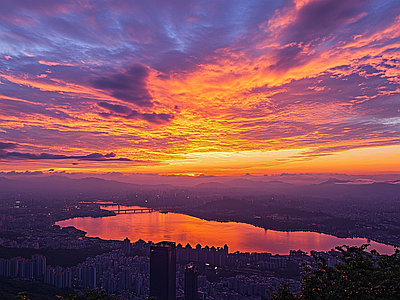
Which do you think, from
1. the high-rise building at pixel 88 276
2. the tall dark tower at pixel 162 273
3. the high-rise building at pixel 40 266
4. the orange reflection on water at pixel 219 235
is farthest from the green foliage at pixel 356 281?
the orange reflection on water at pixel 219 235

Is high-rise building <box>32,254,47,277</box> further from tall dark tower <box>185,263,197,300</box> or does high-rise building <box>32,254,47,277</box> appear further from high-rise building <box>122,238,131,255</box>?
tall dark tower <box>185,263,197,300</box>

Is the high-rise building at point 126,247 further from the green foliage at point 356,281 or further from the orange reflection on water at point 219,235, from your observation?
the green foliage at point 356,281

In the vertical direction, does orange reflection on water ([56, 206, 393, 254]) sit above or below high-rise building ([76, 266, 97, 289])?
below

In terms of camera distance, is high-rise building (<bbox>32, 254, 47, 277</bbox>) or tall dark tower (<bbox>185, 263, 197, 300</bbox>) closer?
tall dark tower (<bbox>185, 263, 197, 300</bbox>)

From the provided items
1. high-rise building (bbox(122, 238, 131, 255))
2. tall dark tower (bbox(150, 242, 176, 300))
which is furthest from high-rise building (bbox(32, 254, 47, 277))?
tall dark tower (bbox(150, 242, 176, 300))

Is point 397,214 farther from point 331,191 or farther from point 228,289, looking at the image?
point 331,191

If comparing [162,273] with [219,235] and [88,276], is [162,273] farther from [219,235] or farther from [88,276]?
[219,235]

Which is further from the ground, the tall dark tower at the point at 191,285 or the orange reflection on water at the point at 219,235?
the tall dark tower at the point at 191,285
